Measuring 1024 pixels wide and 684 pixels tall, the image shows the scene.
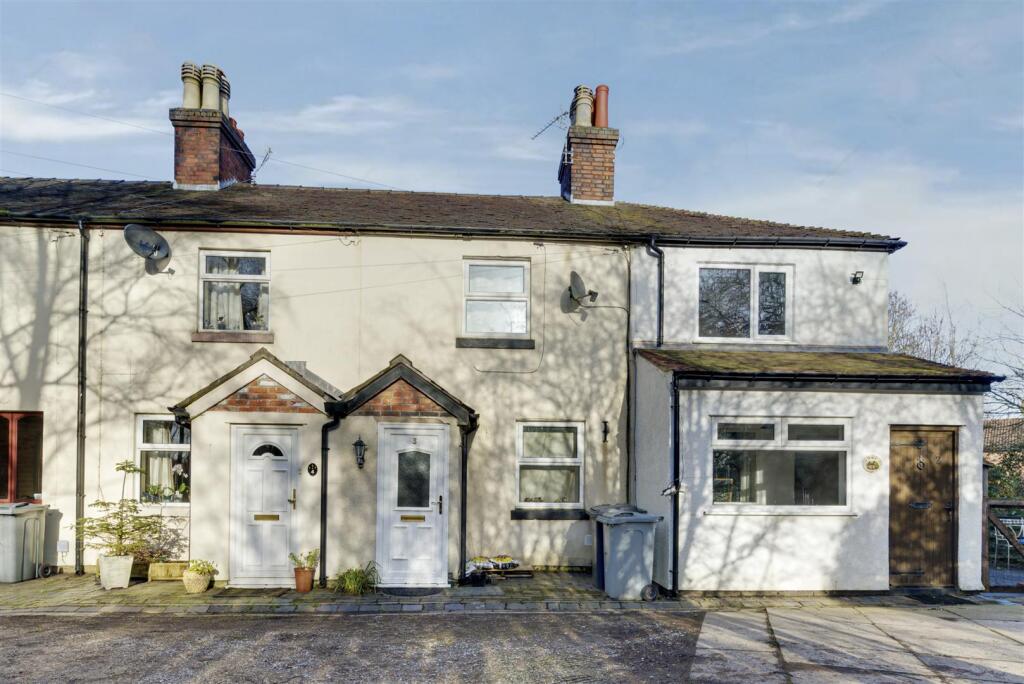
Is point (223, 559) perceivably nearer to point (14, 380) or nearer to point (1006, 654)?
point (14, 380)

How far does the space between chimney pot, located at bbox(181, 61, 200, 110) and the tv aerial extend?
333 cm

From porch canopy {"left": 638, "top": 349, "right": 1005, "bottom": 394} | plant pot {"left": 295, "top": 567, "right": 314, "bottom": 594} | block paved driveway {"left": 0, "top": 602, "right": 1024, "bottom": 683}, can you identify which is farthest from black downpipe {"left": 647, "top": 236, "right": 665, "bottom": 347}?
plant pot {"left": 295, "top": 567, "right": 314, "bottom": 594}

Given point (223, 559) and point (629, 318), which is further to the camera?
point (629, 318)

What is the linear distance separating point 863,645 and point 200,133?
43.2 ft

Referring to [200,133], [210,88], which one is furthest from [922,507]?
[210,88]

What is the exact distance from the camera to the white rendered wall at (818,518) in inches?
431

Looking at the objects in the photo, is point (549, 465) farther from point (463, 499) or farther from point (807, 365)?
point (807, 365)

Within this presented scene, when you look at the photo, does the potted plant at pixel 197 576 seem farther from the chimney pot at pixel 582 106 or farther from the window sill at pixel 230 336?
the chimney pot at pixel 582 106

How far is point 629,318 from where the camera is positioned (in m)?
13.1

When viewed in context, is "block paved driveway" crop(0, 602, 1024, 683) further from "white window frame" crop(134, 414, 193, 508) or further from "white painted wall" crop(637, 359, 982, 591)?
"white window frame" crop(134, 414, 193, 508)

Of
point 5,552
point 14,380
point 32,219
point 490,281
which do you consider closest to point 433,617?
point 490,281

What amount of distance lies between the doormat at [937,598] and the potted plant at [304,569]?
26.9 feet

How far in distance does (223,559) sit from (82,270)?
5122mm

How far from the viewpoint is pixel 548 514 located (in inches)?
496
